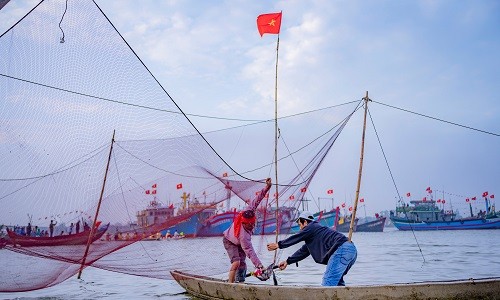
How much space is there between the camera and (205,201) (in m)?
8.44

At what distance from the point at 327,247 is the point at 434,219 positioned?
76.0m

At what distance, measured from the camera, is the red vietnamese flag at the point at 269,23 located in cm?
951

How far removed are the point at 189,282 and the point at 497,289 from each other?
198 inches

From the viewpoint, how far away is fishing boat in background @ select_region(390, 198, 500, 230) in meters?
65.1

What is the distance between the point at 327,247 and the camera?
5.43m

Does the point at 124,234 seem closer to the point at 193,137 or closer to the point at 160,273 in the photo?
the point at 160,273

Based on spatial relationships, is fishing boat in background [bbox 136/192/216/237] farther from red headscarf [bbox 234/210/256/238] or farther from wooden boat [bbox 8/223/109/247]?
red headscarf [bbox 234/210/256/238]

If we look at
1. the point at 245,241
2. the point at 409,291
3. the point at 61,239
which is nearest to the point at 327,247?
the point at 409,291

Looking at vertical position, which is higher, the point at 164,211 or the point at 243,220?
the point at 164,211

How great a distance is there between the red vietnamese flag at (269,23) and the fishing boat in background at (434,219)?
59087 mm

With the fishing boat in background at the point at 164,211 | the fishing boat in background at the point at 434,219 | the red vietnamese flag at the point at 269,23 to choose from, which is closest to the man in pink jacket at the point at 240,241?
the fishing boat in background at the point at 164,211

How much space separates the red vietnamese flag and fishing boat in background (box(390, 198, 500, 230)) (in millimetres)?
59087

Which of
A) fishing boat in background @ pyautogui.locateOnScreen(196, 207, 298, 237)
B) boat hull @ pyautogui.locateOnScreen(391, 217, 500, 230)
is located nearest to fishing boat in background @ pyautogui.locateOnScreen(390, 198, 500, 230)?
boat hull @ pyautogui.locateOnScreen(391, 217, 500, 230)

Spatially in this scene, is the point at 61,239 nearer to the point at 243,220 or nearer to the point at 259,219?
the point at 243,220
